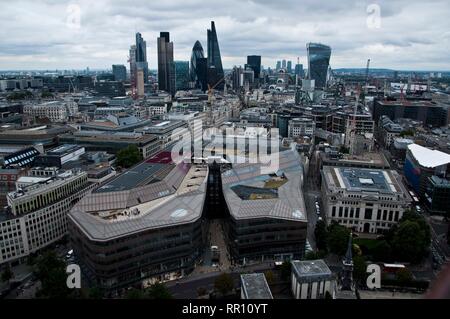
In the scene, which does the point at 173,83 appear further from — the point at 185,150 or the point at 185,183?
the point at 185,183

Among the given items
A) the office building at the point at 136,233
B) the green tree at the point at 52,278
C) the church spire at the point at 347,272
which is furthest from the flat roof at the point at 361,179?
the green tree at the point at 52,278

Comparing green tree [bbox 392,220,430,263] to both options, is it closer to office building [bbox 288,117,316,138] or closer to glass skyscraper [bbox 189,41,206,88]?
office building [bbox 288,117,316,138]

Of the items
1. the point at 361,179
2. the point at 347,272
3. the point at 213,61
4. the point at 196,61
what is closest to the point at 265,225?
the point at 347,272

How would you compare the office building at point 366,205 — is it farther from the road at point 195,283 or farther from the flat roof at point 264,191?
the road at point 195,283
